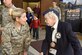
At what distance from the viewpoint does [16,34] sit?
3379 mm

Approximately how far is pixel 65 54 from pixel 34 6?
12236 millimetres

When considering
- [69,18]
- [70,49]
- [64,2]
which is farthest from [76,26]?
[70,49]

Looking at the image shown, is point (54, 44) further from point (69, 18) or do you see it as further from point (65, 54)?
point (69, 18)

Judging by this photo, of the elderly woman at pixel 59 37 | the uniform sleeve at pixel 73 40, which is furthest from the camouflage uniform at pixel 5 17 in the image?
the uniform sleeve at pixel 73 40

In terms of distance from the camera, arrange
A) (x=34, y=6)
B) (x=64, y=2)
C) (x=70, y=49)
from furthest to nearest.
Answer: (x=34, y=6), (x=64, y=2), (x=70, y=49)

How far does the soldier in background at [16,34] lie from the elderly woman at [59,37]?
0.35 meters

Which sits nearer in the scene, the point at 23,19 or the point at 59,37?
the point at 59,37

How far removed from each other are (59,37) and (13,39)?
687 millimetres

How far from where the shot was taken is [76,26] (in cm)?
1189

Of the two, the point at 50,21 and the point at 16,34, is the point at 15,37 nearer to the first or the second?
the point at 16,34

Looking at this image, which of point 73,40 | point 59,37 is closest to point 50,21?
point 59,37

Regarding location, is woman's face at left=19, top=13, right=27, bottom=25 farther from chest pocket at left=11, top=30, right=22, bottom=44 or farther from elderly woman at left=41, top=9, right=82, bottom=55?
elderly woman at left=41, top=9, right=82, bottom=55

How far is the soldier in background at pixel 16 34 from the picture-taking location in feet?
10.9

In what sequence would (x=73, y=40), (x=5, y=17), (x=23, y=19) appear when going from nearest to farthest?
(x=73, y=40)
(x=23, y=19)
(x=5, y=17)
